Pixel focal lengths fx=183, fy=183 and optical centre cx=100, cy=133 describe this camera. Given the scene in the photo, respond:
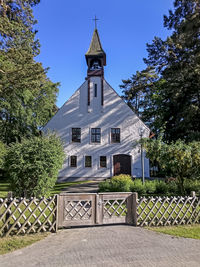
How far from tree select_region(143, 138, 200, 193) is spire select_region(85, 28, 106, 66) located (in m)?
16.0

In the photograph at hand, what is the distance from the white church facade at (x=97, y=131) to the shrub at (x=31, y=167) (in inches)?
453

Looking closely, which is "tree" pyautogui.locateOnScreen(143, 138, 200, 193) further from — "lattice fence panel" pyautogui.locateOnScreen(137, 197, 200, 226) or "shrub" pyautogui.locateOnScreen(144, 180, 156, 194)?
"lattice fence panel" pyautogui.locateOnScreen(137, 197, 200, 226)

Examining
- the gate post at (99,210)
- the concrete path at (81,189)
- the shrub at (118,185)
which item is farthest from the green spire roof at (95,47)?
the gate post at (99,210)

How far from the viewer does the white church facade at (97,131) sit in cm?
2169

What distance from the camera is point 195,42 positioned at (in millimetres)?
19312

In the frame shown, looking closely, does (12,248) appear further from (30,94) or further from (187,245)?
(30,94)

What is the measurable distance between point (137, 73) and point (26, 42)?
28.6m

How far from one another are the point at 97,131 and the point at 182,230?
55.5 feet

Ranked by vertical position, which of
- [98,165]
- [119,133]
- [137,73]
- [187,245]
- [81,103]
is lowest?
[187,245]

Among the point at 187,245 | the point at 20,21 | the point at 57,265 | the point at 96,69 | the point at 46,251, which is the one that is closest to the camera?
the point at 57,265

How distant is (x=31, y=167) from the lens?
31.6 feet

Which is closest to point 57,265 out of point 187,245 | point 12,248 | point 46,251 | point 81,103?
point 46,251

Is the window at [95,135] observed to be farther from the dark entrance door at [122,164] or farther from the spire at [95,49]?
the spire at [95,49]

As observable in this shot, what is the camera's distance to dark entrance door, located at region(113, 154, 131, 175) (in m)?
21.8
